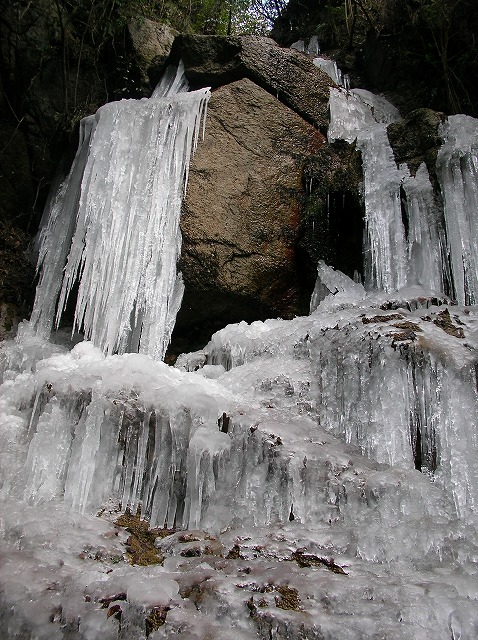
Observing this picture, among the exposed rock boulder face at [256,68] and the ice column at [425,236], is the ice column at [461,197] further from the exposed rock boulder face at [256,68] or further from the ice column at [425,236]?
the exposed rock boulder face at [256,68]

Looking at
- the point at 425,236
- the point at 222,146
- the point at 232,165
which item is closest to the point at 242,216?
the point at 232,165

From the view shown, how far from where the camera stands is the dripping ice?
71.3 inches

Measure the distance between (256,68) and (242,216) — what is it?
6.33 ft

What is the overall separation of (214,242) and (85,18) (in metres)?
4.06

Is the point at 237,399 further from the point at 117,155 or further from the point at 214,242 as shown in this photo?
the point at 117,155

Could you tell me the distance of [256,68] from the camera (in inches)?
250

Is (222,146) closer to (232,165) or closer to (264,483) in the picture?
(232,165)

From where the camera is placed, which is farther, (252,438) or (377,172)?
(377,172)

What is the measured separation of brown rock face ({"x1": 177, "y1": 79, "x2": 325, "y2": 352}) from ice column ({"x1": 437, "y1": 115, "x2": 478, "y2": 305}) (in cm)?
142

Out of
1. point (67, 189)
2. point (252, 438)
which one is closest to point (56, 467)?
point (252, 438)

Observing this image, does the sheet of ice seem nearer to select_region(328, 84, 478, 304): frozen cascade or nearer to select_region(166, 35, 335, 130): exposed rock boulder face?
select_region(328, 84, 478, 304): frozen cascade

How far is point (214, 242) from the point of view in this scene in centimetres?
539

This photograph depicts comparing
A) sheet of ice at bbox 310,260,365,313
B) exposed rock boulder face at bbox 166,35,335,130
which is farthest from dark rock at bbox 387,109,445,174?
sheet of ice at bbox 310,260,365,313

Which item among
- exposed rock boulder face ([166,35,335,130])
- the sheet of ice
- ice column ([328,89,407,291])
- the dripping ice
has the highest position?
exposed rock boulder face ([166,35,335,130])
